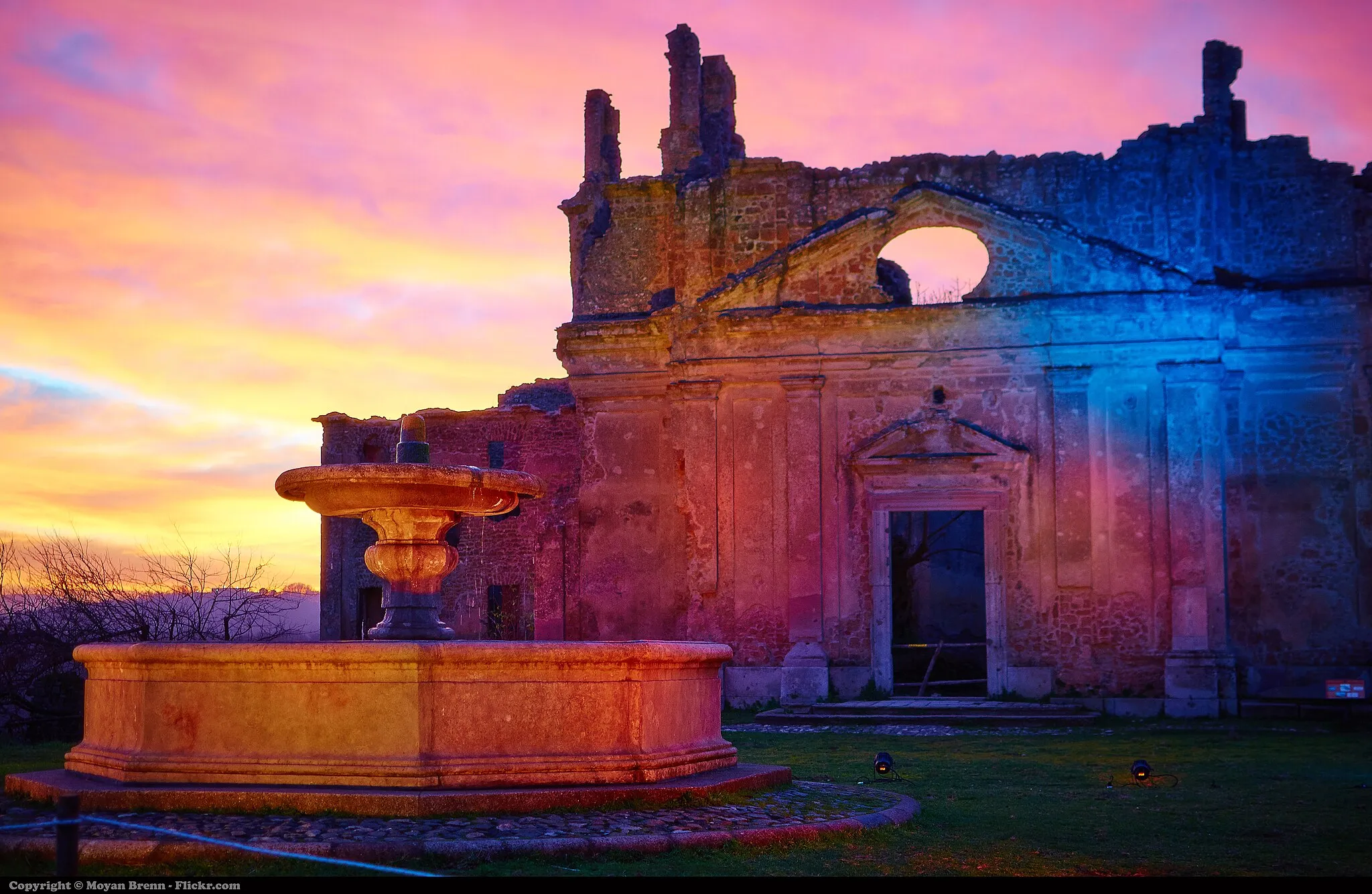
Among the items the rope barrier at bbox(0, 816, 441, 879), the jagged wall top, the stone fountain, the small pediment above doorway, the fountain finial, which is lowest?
the rope barrier at bbox(0, 816, 441, 879)

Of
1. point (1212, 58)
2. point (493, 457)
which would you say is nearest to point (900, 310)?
point (1212, 58)

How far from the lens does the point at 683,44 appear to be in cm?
2366

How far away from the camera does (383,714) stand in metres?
7.73

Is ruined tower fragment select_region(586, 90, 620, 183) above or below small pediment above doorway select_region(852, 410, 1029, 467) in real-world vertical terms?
above

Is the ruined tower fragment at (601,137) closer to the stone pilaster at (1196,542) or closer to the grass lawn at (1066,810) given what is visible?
the stone pilaster at (1196,542)

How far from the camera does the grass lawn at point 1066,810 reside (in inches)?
269

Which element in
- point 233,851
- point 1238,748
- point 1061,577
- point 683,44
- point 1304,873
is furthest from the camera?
point 683,44

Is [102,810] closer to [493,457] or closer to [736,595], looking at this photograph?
[736,595]

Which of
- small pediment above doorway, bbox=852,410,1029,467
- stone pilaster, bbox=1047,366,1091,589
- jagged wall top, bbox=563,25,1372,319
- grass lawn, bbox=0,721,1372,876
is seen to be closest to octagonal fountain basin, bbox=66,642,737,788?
grass lawn, bbox=0,721,1372,876

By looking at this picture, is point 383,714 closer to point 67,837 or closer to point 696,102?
point 67,837

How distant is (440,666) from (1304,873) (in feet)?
15.4

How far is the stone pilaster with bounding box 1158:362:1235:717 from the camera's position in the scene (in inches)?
729

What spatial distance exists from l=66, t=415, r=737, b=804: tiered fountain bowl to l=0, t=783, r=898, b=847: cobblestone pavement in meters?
0.39

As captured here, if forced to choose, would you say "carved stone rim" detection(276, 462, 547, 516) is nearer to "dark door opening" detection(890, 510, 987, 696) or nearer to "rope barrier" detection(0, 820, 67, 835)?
"rope barrier" detection(0, 820, 67, 835)
